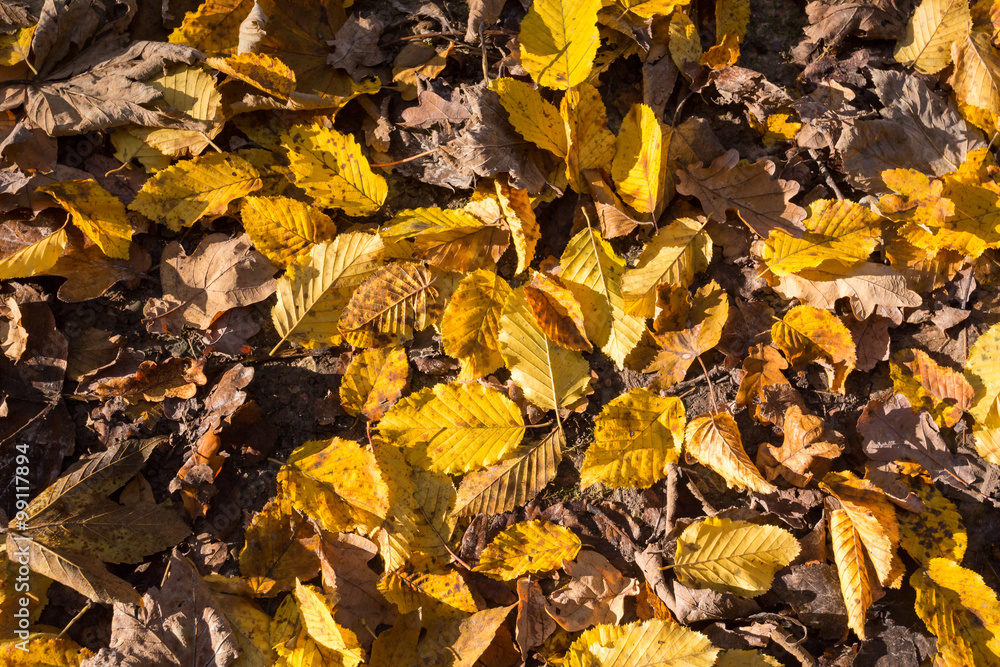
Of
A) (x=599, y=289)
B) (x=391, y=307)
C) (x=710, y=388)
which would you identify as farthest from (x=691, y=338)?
(x=391, y=307)

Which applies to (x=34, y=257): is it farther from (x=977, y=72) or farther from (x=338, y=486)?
(x=977, y=72)

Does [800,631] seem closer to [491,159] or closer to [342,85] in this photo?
[491,159]

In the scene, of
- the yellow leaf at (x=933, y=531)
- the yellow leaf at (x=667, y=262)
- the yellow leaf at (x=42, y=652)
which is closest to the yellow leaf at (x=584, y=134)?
the yellow leaf at (x=667, y=262)

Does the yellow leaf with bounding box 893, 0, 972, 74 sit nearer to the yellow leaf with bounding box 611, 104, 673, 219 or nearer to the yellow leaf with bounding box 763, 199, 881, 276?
the yellow leaf with bounding box 763, 199, 881, 276

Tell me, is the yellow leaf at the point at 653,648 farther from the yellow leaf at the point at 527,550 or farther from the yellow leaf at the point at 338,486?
the yellow leaf at the point at 338,486

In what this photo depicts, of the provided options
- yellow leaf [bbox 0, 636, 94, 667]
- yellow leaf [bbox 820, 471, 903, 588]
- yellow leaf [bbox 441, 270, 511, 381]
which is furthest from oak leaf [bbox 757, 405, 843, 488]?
yellow leaf [bbox 0, 636, 94, 667]

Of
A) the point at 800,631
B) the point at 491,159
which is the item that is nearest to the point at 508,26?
the point at 491,159
